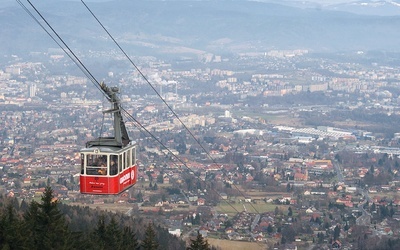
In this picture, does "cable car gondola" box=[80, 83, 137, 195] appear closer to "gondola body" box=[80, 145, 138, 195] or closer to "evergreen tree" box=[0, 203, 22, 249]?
"gondola body" box=[80, 145, 138, 195]

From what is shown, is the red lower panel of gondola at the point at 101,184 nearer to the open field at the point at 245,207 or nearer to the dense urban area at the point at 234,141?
the dense urban area at the point at 234,141

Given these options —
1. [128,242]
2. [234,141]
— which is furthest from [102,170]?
[234,141]

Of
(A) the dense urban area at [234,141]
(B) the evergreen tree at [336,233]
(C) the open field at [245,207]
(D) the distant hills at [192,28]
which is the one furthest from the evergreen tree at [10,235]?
(D) the distant hills at [192,28]

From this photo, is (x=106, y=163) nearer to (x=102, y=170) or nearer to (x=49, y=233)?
(x=102, y=170)

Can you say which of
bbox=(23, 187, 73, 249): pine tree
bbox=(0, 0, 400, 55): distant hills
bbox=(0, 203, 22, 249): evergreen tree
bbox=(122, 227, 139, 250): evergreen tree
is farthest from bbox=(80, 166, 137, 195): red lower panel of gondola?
bbox=(0, 0, 400, 55): distant hills

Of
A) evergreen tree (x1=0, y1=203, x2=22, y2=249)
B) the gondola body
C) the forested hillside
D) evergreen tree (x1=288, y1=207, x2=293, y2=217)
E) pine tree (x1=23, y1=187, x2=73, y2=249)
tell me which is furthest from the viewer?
evergreen tree (x1=288, y1=207, x2=293, y2=217)

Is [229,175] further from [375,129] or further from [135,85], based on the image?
[135,85]
